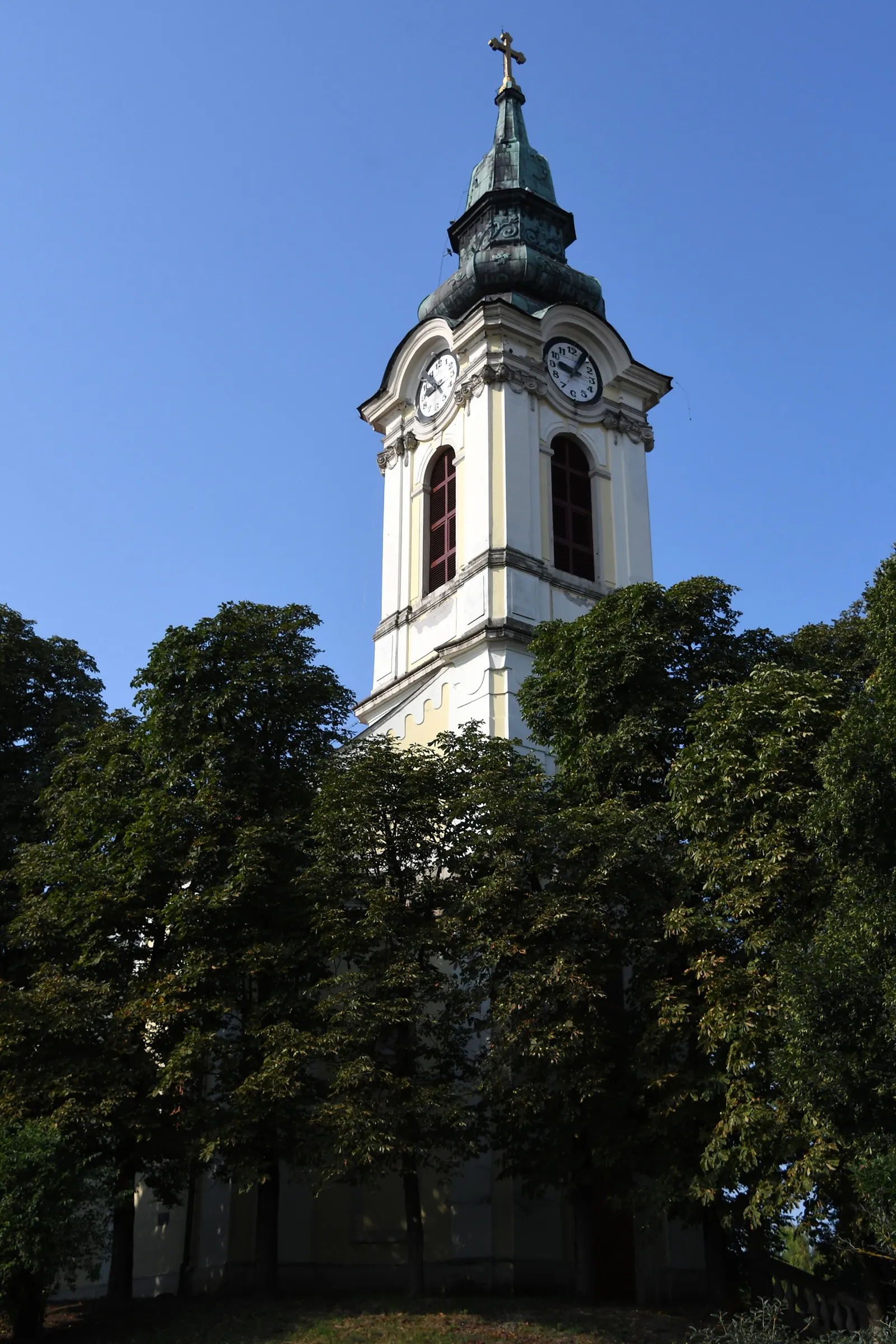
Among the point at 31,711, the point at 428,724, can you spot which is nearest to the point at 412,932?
the point at 428,724

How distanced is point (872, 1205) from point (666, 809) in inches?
299

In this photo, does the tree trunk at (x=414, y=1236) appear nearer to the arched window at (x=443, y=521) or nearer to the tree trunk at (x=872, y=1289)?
the tree trunk at (x=872, y=1289)

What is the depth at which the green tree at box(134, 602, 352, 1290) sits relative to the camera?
20688 mm

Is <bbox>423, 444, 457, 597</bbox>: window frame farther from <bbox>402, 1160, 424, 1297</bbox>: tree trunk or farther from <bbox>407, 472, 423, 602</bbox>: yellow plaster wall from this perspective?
<bbox>402, 1160, 424, 1297</bbox>: tree trunk

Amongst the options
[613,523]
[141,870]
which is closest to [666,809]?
[141,870]

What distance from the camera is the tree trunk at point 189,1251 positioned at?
24984 millimetres

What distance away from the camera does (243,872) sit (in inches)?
868

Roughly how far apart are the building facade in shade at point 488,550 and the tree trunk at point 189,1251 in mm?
117

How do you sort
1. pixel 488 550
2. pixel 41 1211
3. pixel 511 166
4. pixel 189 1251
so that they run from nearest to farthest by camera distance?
pixel 41 1211 < pixel 189 1251 < pixel 488 550 < pixel 511 166

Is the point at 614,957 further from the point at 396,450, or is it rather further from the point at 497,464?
the point at 396,450

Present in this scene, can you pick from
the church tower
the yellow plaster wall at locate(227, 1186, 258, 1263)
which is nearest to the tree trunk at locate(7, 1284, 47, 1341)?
the yellow plaster wall at locate(227, 1186, 258, 1263)

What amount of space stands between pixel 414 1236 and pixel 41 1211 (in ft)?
19.6

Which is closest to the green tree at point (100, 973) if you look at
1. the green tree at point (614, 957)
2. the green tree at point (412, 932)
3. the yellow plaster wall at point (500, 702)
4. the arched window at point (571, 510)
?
the green tree at point (412, 932)

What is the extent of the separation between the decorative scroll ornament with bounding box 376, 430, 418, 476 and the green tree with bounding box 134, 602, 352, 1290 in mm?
12914
